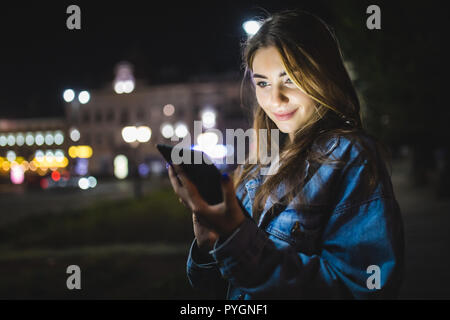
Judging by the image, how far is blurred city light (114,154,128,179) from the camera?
54319mm

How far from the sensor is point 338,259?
4.31ft

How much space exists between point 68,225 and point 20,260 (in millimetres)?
4343

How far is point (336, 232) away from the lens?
1.33 m

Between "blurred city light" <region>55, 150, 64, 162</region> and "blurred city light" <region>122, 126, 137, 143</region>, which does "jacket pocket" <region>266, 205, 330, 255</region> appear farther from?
"blurred city light" <region>55, 150, 64, 162</region>

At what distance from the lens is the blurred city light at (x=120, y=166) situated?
5432 cm

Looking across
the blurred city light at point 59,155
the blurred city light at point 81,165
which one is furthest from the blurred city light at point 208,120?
the blurred city light at point 59,155

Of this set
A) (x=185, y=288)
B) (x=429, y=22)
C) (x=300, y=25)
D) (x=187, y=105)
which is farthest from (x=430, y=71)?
(x=187, y=105)

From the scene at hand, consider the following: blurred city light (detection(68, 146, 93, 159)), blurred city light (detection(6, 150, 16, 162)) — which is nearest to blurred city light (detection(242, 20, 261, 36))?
blurred city light (detection(68, 146, 93, 159))

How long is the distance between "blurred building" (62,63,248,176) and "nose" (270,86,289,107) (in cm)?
5028

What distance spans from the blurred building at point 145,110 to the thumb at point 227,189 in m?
50.7

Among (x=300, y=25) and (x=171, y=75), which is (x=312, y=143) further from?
(x=171, y=75)

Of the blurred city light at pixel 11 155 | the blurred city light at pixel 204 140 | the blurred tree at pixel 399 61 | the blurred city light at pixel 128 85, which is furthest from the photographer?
the blurred city light at pixel 11 155

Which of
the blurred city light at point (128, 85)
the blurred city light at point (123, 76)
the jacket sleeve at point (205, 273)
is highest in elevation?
the blurred city light at point (123, 76)

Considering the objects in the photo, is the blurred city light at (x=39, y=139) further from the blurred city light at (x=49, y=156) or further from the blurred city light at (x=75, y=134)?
the blurred city light at (x=75, y=134)
